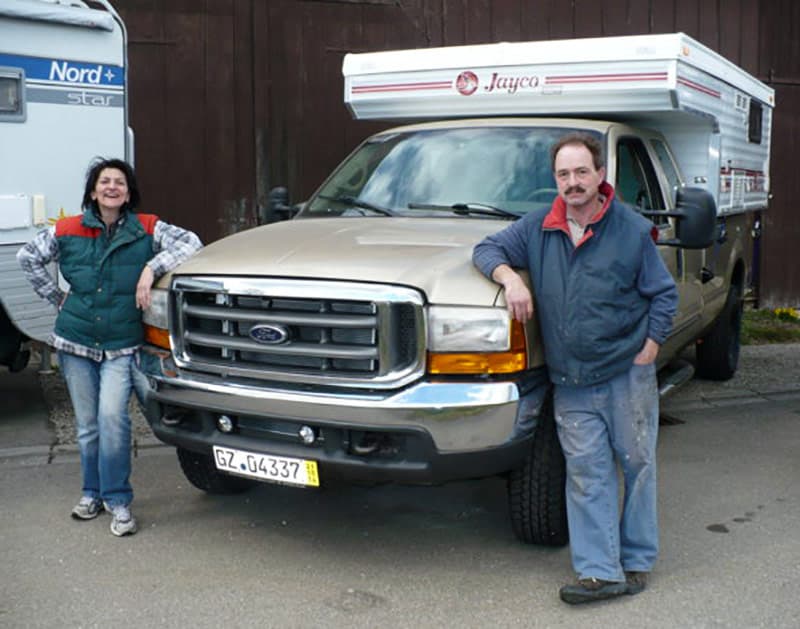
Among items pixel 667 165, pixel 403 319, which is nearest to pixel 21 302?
pixel 403 319

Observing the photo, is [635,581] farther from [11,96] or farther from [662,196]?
[11,96]

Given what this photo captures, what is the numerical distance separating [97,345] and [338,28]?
6.20 m

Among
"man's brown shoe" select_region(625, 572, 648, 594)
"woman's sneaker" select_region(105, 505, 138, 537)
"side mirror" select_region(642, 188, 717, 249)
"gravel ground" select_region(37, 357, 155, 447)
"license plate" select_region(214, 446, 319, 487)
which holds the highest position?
"side mirror" select_region(642, 188, 717, 249)

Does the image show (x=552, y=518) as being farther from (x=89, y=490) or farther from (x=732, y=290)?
(x=732, y=290)

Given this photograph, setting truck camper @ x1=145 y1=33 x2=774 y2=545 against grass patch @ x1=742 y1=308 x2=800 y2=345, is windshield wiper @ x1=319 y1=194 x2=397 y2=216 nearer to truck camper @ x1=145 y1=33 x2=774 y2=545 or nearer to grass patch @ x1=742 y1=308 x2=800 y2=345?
truck camper @ x1=145 y1=33 x2=774 y2=545

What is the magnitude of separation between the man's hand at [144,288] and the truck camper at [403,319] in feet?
0.17

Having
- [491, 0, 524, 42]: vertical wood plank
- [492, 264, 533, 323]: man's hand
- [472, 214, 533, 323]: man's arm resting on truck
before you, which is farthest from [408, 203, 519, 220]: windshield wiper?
[491, 0, 524, 42]: vertical wood plank

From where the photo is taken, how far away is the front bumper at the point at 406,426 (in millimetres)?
3990

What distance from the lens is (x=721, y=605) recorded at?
4.07 m

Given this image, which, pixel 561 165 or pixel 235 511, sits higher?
pixel 561 165

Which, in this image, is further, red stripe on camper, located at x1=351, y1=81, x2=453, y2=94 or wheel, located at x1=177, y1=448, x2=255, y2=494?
red stripe on camper, located at x1=351, y1=81, x2=453, y2=94

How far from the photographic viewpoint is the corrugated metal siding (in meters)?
6.17

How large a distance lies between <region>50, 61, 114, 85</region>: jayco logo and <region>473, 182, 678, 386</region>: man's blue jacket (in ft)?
12.0

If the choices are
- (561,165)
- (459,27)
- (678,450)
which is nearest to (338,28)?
(459,27)
